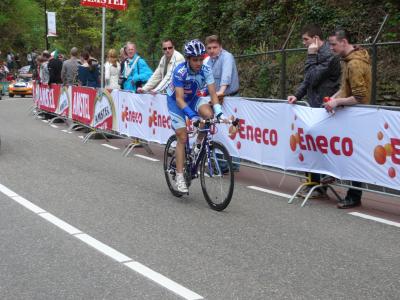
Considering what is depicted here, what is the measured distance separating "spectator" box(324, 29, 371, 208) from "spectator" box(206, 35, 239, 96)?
2.70 metres

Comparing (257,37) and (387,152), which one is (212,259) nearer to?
(387,152)

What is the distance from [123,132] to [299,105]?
6.14m

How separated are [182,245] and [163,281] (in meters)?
1.14

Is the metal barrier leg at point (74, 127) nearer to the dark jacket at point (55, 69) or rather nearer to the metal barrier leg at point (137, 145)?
the dark jacket at point (55, 69)

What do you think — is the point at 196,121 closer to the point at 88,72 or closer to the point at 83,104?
the point at 83,104

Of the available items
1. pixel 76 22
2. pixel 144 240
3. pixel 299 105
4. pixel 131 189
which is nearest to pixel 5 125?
pixel 131 189

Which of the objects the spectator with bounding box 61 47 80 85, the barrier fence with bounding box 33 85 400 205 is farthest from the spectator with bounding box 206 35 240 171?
the spectator with bounding box 61 47 80 85

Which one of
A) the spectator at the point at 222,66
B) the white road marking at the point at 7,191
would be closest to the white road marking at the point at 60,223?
the white road marking at the point at 7,191

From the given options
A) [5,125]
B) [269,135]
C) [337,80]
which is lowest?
[5,125]

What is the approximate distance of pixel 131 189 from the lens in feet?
31.8

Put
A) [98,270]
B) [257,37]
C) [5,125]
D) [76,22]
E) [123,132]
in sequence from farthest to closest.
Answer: [76,22]
[257,37]
[5,125]
[123,132]
[98,270]

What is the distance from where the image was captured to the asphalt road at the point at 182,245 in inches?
209

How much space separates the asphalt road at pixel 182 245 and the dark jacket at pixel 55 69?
11062 mm

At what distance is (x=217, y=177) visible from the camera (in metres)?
8.15
